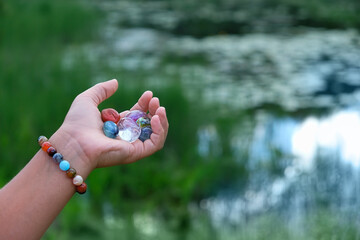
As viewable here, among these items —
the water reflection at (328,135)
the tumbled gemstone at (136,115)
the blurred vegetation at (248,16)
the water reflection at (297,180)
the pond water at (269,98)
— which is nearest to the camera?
the tumbled gemstone at (136,115)

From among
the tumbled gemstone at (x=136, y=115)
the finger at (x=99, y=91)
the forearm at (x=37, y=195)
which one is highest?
the finger at (x=99, y=91)

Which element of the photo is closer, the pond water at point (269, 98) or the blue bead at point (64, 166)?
the blue bead at point (64, 166)

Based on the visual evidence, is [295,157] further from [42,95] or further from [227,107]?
[42,95]

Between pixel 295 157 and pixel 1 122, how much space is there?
1.88 m

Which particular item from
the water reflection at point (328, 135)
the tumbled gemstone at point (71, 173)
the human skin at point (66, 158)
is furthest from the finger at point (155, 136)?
the water reflection at point (328, 135)

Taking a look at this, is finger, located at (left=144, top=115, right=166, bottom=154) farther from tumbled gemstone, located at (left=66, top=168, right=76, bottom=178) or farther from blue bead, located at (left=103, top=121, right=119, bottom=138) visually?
tumbled gemstone, located at (left=66, top=168, right=76, bottom=178)

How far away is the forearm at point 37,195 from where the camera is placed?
1088 millimetres

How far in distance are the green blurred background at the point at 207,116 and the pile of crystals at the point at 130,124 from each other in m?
0.77

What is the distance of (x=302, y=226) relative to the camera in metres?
2.28

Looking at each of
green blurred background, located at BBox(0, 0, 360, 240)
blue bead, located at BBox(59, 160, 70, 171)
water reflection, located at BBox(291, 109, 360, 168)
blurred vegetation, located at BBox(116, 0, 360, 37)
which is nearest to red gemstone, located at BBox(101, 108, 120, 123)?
blue bead, located at BBox(59, 160, 70, 171)

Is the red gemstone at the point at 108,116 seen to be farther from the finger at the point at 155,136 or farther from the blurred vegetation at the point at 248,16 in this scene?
the blurred vegetation at the point at 248,16

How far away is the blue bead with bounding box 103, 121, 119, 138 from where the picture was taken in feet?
4.21

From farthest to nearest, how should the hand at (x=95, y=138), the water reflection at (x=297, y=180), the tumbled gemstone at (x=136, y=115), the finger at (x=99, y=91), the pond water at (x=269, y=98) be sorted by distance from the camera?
the pond water at (x=269, y=98), the water reflection at (x=297, y=180), the tumbled gemstone at (x=136, y=115), the finger at (x=99, y=91), the hand at (x=95, y=138)

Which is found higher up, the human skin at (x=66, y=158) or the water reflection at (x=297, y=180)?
the human skin at (x=66, y=158)
